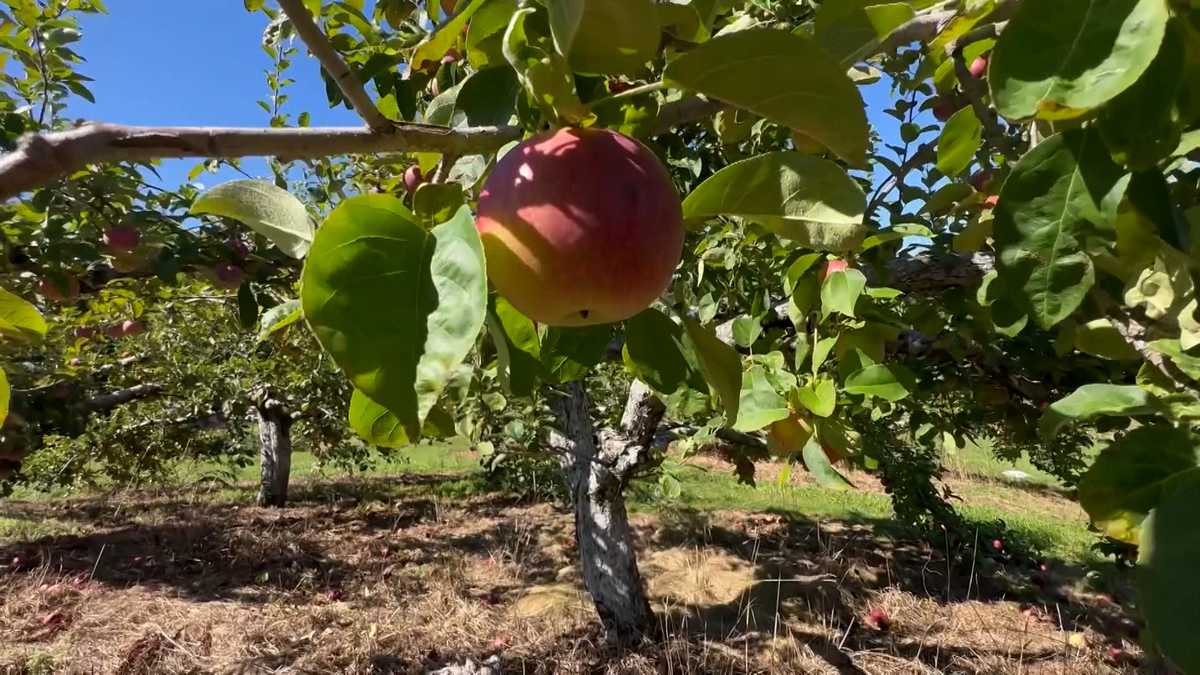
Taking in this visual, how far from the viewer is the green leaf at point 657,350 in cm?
72

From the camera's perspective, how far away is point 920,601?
4.67 metres

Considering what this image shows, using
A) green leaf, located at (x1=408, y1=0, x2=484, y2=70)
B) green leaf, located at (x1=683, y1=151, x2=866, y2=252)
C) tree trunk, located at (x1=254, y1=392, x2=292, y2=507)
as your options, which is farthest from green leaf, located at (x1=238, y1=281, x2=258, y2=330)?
tree trunk, located at (x1=254, y1=392, x2=292, y2=507)

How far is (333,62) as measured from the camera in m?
0.48

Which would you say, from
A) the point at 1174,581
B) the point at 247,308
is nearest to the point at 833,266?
the point at 1174,581

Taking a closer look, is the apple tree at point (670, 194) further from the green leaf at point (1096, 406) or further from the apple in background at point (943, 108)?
the apple in background at point (943, 108)

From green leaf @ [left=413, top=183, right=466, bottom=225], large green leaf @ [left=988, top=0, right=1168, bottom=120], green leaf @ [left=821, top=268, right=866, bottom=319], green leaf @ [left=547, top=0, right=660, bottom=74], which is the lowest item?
green leaf @ [left=413, top=183, right=466, bottom=225]

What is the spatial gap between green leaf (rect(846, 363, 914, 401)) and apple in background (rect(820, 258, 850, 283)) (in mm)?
195

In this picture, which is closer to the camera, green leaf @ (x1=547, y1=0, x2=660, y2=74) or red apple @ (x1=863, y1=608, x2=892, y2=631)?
green leaf @ (x1=547, y1=0, x2=660, y2=74)

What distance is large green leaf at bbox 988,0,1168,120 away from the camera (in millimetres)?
463

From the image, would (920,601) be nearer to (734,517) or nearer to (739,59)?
(734,517)

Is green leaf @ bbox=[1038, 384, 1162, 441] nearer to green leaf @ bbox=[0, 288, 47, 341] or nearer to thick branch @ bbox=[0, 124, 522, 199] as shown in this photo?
thick branch @ bbox=[0, 124, 522, 199]

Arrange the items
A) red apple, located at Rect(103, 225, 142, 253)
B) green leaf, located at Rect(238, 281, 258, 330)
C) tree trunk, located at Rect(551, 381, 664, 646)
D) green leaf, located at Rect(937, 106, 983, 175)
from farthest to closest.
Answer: tree trunk, located at Rect(551, 381, 664, 646) < red apple, located at Rect(103, 225, 142, 253) < green leaf, located at Rect(238, 281, 258, 330) < green leaf, located at Rect(937, 106, 983, 175)

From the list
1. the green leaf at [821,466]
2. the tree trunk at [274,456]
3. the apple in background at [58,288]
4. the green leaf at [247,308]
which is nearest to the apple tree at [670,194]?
the green leaf at [821,466]

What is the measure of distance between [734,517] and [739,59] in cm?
713
